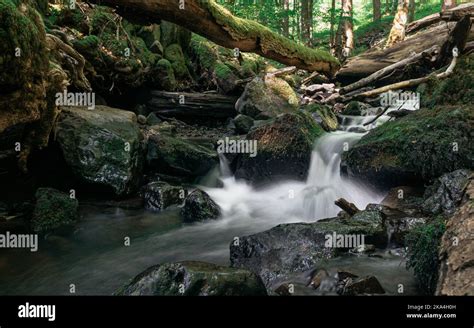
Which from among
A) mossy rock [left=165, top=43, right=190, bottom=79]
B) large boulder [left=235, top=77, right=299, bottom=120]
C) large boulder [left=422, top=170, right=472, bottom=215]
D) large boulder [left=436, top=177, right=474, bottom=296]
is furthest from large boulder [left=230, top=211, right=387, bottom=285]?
mossy rock [left=165, top=43, right=190, bottom=79]

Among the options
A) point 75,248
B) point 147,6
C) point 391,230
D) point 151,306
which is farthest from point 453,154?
point 75,248

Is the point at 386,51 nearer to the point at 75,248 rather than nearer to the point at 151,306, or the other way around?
the point at 75,248

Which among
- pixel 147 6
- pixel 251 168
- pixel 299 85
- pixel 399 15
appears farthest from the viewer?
pixel 299 85

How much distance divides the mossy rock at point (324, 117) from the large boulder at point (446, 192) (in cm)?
522

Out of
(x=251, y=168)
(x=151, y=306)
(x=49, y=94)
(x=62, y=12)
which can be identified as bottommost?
(x=151, y=306)

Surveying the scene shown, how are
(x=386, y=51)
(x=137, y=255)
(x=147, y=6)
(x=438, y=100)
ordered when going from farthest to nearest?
(x=386, y=51)
(x=438, y=100)
(x=147, y=6)
(x=137, y=255)

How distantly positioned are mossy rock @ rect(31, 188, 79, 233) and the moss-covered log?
11.9 feet

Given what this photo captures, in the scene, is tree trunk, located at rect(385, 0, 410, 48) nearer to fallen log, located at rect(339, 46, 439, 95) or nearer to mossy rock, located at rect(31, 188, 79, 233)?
fallen log, located at rect(339, 46, 439, 95)

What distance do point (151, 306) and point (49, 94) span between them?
450 centimetres

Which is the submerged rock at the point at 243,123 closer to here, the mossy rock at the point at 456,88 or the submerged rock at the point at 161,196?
the submerged rock at the point at 161,196

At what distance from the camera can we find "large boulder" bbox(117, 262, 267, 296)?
329cm

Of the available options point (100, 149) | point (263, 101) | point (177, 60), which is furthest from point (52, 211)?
point (177, 60)

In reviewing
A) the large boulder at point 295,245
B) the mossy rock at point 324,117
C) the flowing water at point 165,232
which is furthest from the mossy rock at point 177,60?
the large boulder at point 295,245

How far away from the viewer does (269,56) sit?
999 cm
